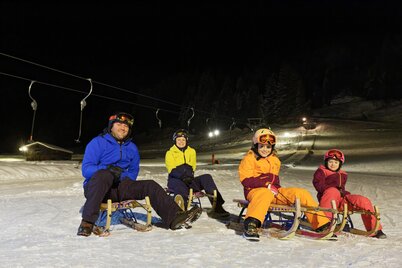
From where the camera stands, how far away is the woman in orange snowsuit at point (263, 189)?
5351mm

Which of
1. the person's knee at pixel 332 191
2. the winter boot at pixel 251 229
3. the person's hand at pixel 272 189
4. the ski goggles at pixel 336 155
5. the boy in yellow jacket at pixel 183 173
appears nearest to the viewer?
the winter boot at pixel 251 229

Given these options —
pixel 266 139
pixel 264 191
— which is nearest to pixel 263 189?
pixel 264 191

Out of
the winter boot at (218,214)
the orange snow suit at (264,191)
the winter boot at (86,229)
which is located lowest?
the winter boot at (86,229)

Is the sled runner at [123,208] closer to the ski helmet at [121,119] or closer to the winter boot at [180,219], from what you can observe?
the winter boot at [180,219]

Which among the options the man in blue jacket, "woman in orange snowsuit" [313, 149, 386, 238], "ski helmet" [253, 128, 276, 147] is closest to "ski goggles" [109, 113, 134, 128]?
the man in blue jacket

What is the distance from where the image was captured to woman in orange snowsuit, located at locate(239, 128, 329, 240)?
17.6ft

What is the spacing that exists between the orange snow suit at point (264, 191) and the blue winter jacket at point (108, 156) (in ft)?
5.33

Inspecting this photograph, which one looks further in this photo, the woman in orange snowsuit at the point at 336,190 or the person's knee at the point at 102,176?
the woman in orange snowsuit at the point at 336,190

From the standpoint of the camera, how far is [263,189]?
549 cm

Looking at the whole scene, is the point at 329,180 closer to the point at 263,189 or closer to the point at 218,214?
the point at 263,189

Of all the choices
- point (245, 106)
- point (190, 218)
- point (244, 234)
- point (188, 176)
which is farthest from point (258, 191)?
point (245, 106)

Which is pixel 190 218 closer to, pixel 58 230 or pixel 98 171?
pixel 98 171

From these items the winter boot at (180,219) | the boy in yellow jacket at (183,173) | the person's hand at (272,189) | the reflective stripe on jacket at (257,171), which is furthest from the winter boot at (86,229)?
the boy in yellow jacket at (183,173)

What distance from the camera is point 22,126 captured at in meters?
109
